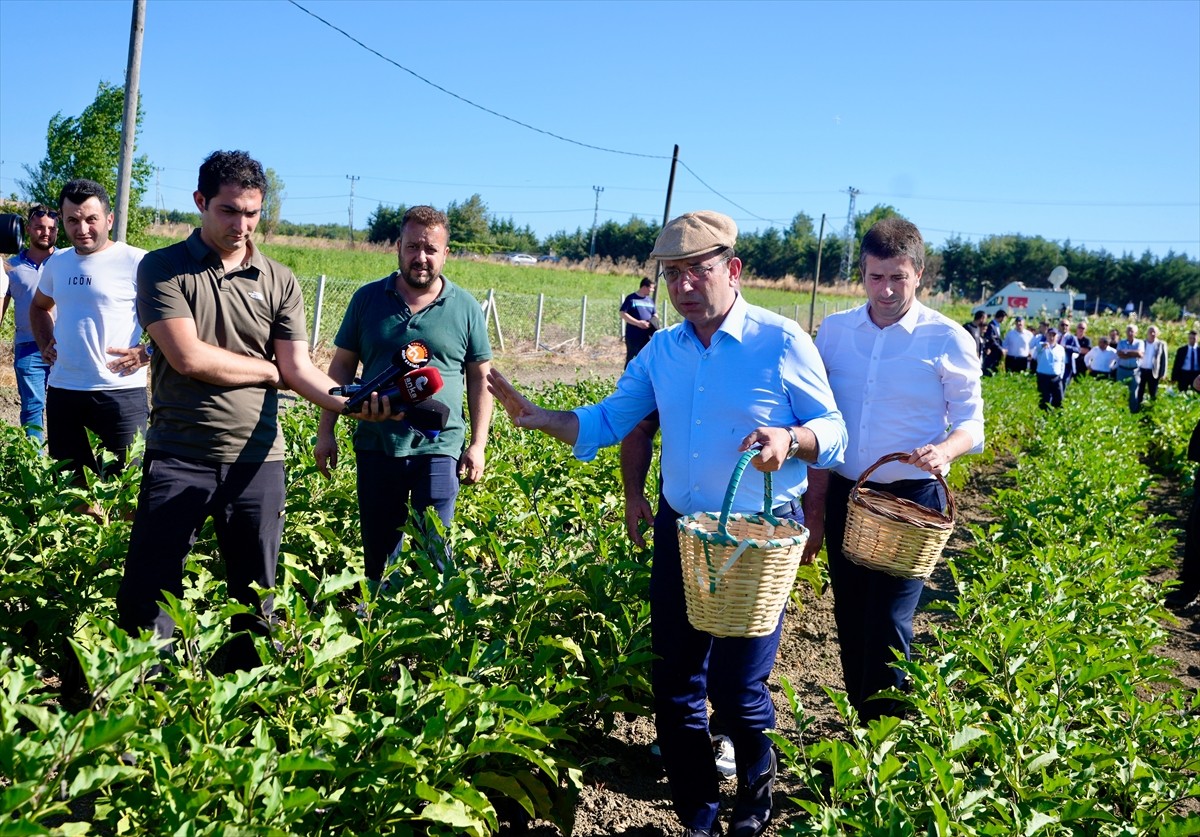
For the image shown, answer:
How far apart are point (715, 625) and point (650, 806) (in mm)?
1106

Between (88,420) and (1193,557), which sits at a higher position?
(88,420)

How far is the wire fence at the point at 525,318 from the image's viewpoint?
17.3 m

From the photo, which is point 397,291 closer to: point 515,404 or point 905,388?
point 515,404

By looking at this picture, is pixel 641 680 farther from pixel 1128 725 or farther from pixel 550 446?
pixel 550 446

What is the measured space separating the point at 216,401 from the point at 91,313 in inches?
76.0

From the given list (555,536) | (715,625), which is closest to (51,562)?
(555,536)

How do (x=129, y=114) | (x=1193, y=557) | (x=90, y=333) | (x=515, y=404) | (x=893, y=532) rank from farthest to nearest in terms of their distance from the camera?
(x=129, y=114) → (x=1193, y=557) → (x=90, y=333) → (x=893, y=532) → (x=515, y=404)

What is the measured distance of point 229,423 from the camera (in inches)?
133

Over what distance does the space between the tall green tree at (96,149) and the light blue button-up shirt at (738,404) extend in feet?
61.4

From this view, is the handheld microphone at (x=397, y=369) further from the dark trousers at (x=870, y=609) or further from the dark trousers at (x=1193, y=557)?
the dark trousers at (x=1193, y=557)

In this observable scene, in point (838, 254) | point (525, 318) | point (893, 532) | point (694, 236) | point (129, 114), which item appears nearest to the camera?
point (694, 236)

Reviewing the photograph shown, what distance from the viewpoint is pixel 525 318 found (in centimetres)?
2500

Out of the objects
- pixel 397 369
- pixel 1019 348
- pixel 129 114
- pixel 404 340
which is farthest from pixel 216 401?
pixel 1019 348

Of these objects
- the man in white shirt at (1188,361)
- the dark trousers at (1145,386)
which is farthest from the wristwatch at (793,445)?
the dark trousers at (1145,386)
